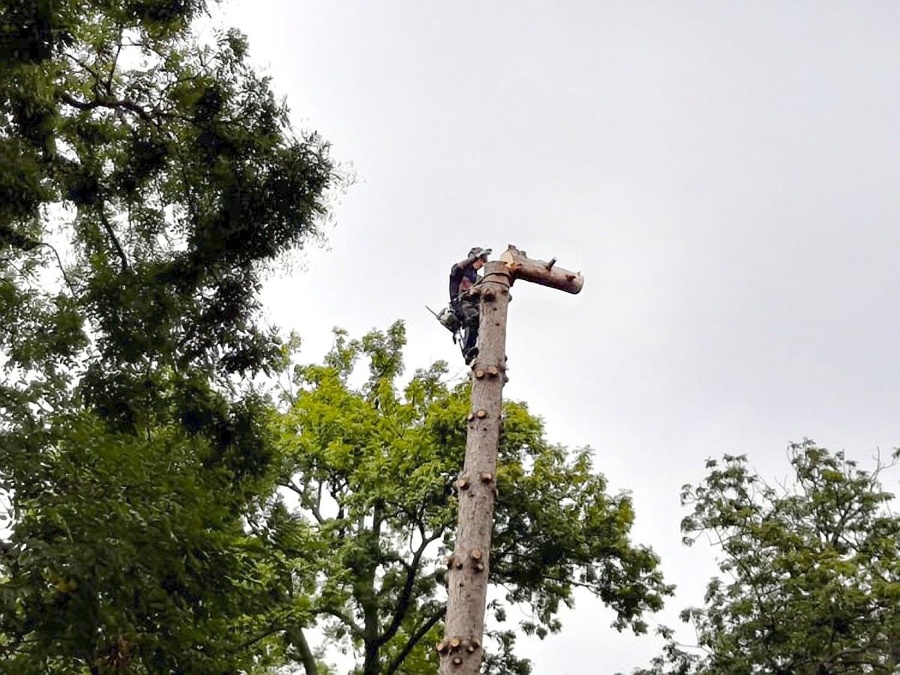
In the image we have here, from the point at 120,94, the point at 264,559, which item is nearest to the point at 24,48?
the point at 120,94

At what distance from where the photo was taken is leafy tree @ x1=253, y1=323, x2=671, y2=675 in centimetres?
1686

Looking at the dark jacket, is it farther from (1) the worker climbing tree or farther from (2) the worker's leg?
(1) the worker climbing tree

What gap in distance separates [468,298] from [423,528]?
11167 mm

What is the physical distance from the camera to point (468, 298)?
6809mm

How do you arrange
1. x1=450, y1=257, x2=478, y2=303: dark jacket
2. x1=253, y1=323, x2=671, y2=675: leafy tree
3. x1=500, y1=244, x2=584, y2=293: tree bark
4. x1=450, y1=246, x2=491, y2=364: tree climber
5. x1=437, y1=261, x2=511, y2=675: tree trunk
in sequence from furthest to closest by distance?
x1=253, y1=323, x2=671, y2=675: leafy tree
x1=450, y1=257, x2=478, y2=303: dark jacket
x1=450, y1=246, x2=491, y2=364: tree climber
x1=500, y1=244, x2=584, y2=293: tree bark
x1=437, y1=261, x2=511, y2=675: tree trunk

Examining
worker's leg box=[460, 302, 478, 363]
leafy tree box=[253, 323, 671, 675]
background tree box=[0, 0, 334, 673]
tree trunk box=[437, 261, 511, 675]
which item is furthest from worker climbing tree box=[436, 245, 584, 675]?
leafy tree box=[253, 323, 671, 675]

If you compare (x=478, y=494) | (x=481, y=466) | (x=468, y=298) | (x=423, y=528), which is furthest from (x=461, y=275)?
(x=423, y=528)

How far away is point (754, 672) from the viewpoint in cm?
1917

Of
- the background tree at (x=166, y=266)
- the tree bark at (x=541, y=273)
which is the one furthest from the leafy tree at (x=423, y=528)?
the tree bark at (x=541, y=273)

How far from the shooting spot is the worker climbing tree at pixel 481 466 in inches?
200

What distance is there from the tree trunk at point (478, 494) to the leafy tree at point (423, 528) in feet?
35.4

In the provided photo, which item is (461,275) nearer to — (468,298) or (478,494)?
(468,298)

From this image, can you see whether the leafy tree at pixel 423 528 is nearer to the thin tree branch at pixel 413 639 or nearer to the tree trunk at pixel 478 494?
the thin tree branch at pixel 413 639

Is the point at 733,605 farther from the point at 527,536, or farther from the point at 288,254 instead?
the point at 288,254
